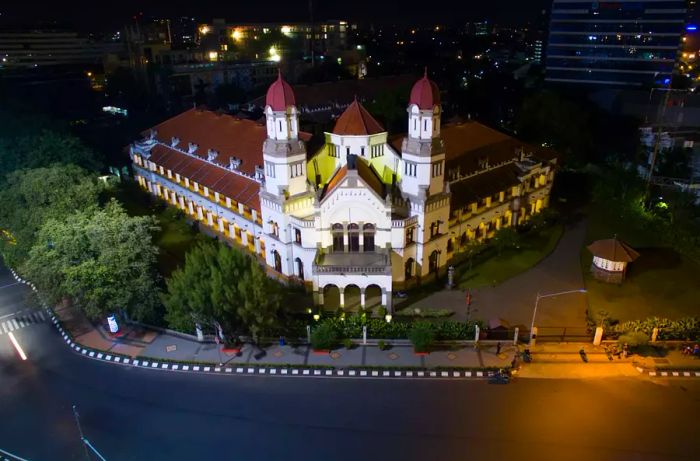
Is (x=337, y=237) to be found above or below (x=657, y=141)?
below

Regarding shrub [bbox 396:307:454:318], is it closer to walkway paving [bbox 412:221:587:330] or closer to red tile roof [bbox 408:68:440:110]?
walkway paving [bbox 412:221:587:330]

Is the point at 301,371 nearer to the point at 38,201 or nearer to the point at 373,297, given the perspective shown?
the point at 373,297

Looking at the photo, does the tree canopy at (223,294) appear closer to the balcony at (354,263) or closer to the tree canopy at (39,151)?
the balcony at (354,263)

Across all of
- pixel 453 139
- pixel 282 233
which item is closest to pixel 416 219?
pixel 282 233

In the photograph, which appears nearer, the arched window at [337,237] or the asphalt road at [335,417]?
the asphalt road at [335,417]

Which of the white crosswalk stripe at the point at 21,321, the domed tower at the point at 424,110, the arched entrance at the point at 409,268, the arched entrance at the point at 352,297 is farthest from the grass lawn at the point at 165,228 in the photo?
the domed tower at the point at 424,110

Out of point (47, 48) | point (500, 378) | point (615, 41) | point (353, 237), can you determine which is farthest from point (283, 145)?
point (47, 48)

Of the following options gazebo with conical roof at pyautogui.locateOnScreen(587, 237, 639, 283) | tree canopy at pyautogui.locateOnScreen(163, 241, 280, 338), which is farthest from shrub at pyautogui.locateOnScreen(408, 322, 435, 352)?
gazebo with conical roof at pyautogui.locateOnScreen(587, 237, 639, 283)
